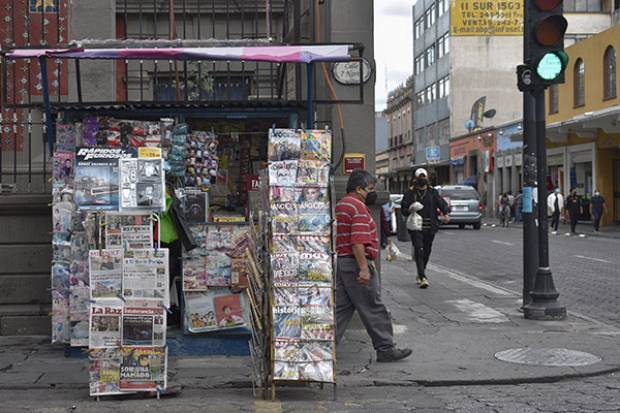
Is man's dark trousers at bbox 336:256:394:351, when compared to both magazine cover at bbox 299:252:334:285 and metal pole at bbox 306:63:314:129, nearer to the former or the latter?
magazine cover at bbox 299:252:334:285

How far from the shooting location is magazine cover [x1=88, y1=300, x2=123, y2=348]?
704cm

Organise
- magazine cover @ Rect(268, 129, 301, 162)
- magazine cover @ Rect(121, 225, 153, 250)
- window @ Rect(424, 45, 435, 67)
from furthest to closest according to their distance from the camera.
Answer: window @ Rect(424, 45, 435, 67), magazine cover @ Rect(121, 225, 153, 250), magazine cover @ Rect(268, 129, 301, 162)

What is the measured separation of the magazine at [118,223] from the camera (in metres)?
7.38

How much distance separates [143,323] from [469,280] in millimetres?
9989

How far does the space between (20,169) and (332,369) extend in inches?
199

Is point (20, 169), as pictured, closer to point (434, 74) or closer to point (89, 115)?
point (89, 115)

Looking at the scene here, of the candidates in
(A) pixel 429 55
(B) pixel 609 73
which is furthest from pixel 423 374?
(A) pixel 429 55

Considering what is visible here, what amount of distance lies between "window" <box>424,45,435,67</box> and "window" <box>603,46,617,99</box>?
3278 cm

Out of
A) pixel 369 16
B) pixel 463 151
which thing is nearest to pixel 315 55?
pixel 369 16

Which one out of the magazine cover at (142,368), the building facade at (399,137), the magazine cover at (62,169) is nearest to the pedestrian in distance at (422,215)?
the magazine cover at (62,169)

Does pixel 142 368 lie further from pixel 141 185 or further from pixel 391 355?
pixel 391 355

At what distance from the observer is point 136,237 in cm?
738

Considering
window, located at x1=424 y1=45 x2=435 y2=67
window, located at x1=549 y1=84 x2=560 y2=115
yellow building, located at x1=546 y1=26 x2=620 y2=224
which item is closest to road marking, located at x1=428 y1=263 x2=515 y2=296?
yellow building, located at x1=546 y1=26 x2=620 y2=224

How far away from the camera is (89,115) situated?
9078 millimetres
